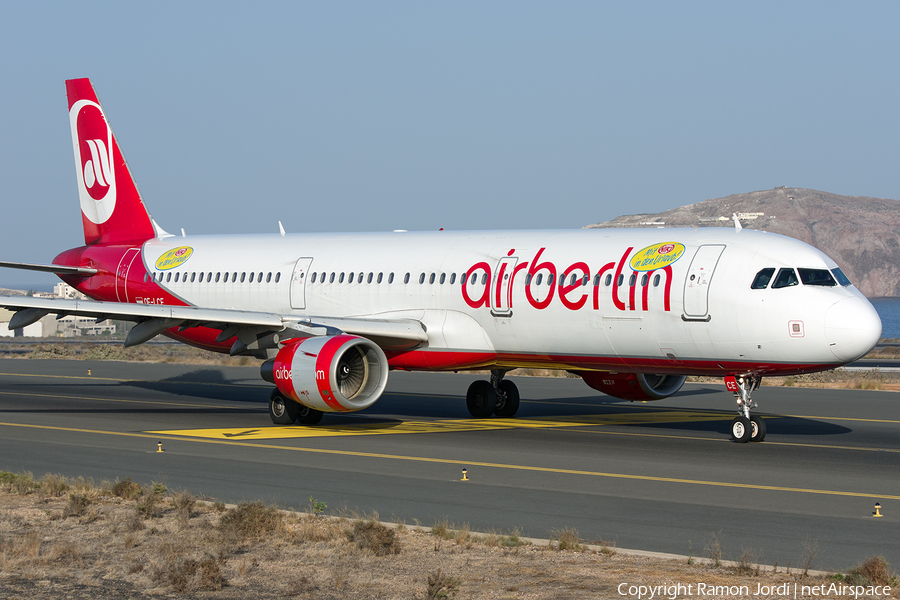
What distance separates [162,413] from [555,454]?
1144cm

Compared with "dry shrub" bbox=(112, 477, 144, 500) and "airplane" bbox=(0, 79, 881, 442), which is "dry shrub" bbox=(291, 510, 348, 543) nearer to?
"dry shrub" bbox=(112, 477, 144, 500)

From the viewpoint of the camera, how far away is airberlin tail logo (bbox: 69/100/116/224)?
3003 cm

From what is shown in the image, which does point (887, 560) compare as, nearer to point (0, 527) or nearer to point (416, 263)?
point (0, 527)

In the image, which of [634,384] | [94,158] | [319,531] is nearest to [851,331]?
[634,384]

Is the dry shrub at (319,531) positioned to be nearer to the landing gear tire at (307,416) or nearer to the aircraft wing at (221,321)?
the aircraft wing at (221,321)

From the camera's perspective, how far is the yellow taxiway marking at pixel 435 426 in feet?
69.1

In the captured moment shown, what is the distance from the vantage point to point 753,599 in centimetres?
871

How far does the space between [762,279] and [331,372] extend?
798cm

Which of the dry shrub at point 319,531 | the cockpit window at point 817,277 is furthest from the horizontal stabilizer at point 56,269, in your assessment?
the cockpit window at point 817,277

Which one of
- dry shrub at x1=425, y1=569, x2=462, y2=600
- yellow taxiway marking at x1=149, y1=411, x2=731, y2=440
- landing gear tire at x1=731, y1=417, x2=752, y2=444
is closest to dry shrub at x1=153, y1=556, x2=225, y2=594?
dry shrub at x1=425, y1=569, x2=462, y2=600

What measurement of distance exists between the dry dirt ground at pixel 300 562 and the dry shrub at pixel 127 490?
783mm

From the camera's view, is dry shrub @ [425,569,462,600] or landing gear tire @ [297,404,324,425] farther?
landing gear tire @ [297,404,324,425]

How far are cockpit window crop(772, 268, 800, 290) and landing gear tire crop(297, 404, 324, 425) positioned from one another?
9.77 meters

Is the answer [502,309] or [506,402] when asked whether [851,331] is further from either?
[506,402]
